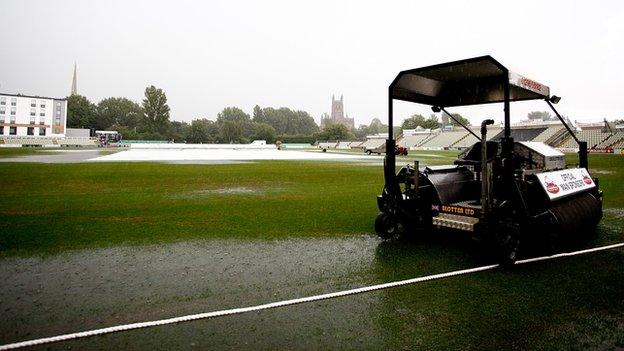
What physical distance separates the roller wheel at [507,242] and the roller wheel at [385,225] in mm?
1954

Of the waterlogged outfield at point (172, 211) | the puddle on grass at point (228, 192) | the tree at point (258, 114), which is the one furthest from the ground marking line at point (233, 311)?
the tree at point (258, 114)

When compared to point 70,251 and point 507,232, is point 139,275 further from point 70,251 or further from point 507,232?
point 507,232

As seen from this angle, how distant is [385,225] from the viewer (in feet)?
22.5

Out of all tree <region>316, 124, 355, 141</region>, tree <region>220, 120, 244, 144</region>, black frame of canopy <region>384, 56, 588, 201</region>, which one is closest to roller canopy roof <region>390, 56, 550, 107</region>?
black frame of canopy <region>384, 56, 588, 201</region>

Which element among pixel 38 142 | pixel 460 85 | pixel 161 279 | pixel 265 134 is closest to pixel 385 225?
pixel 460 85

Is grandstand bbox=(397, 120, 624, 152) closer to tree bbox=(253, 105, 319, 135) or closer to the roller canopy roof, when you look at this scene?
the roller canopy roof

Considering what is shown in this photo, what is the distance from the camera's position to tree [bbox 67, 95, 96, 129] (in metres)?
116

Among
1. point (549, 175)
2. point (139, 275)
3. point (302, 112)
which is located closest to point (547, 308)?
point (549, 175)

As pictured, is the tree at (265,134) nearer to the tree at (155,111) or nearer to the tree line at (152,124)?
the tree line at (152,124)

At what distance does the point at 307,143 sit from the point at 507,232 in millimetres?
117787

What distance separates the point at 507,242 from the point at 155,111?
119045 millimetres

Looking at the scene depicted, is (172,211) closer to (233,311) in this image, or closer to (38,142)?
(233,311)

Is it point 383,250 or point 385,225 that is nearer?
point 383,250

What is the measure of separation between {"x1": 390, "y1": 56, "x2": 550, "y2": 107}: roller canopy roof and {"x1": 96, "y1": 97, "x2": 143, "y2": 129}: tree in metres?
141
